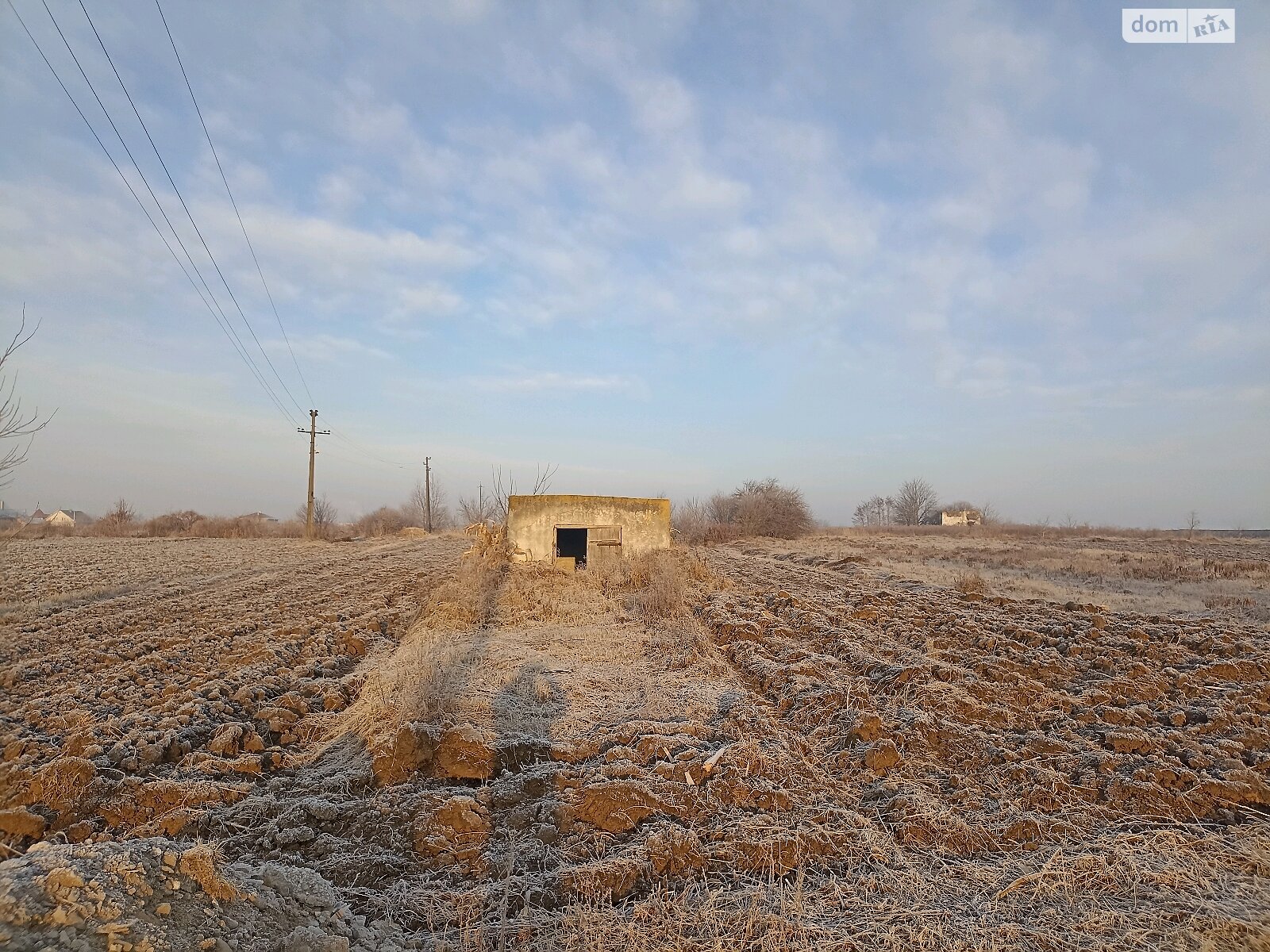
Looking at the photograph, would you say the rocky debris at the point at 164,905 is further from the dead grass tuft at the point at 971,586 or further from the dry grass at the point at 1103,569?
the dry grass at the point at 1103,569

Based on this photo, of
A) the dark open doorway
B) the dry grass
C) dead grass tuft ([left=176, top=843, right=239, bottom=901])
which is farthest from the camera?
the dark open doorway

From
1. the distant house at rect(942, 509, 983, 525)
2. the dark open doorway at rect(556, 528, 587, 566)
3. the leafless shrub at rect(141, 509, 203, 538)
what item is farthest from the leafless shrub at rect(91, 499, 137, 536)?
the distant house at rect(942, 509, 983, 525)

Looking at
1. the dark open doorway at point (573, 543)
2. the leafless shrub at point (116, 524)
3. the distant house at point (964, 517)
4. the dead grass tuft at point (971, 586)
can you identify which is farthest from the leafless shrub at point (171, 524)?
the distant house at point (964, 517)

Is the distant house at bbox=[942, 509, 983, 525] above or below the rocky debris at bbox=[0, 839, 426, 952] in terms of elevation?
above

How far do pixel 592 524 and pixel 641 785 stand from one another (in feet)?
41.2

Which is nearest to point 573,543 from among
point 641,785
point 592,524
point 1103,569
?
point 592,524

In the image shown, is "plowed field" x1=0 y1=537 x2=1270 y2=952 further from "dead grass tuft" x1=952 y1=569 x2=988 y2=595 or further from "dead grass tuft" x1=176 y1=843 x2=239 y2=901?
"dead grass tuft" x1=952 y1=569 x2=988 y2=595

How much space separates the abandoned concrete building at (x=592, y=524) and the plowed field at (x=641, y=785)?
6522 mm

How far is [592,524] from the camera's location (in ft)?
57.4

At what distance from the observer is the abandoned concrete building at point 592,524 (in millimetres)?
17172

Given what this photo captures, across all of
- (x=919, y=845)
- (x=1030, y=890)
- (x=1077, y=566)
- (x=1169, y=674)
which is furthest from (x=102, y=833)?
(x=1077, y=566)

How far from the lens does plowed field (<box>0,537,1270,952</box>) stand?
332 cm

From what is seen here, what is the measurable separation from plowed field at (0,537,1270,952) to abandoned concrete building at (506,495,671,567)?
652 centimetres

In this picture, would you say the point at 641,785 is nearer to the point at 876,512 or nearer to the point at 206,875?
the point at 206,875
